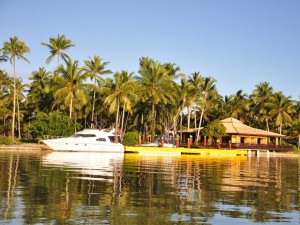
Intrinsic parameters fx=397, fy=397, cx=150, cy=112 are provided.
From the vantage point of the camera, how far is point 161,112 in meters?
60.5

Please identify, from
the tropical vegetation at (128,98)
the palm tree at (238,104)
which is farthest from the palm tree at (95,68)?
the palm tree at (238,104)

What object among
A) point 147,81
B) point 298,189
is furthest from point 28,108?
point 298,189

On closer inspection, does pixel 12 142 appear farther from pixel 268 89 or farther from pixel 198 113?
pixel 268 89

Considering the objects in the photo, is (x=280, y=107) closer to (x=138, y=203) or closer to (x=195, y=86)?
(x=195, y=86)

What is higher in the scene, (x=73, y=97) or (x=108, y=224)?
(x=73, y=97)

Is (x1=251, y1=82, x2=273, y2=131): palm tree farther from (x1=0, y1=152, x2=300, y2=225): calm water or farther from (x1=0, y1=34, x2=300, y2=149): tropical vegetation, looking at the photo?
(x1=0, y1=152, x2=300, y2=225): calm water

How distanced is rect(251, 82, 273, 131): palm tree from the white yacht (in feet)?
122

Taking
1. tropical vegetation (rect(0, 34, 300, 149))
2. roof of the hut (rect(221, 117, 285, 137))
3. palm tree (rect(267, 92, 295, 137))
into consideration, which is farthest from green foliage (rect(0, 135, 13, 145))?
palm tree (rect(267, 92, 295, 137))

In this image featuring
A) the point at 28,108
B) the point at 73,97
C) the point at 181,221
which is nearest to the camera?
the point at 181,221

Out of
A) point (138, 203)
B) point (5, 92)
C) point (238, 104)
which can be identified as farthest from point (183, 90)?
point (138, 203)

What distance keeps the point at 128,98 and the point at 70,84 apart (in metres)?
7.80

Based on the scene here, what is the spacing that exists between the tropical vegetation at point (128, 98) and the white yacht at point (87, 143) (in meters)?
9.97

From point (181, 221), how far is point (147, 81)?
154ft

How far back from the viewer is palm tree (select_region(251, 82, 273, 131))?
68750mm
